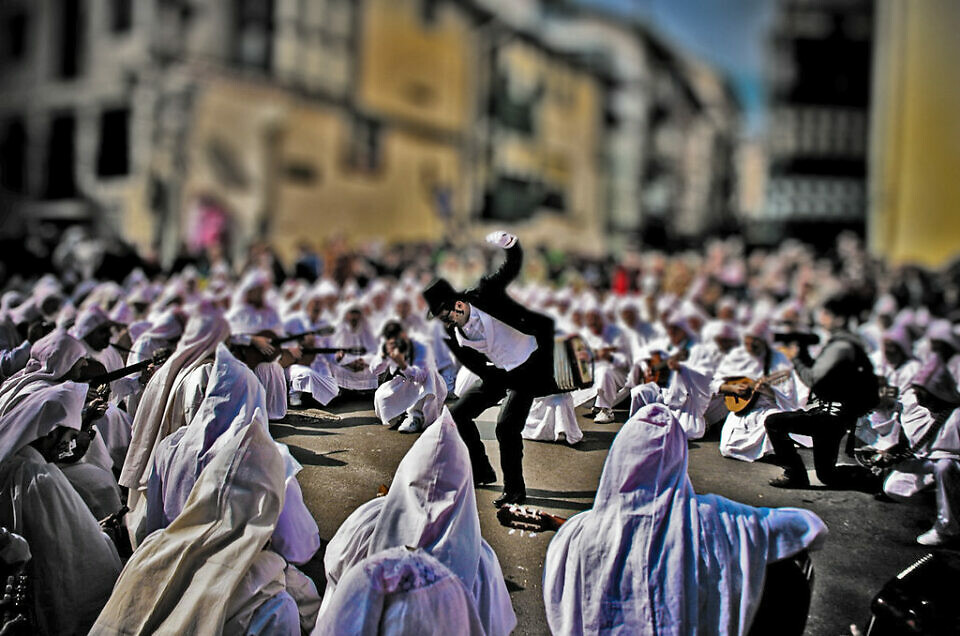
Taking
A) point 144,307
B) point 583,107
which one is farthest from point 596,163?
point 144,307

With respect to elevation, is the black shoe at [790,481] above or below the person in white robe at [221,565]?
above

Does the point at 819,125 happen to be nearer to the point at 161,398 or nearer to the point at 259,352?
the point at 259,352

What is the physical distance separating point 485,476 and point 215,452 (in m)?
1.18

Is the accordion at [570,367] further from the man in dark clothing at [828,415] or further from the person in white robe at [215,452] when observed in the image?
the person in white robe at [215,452]

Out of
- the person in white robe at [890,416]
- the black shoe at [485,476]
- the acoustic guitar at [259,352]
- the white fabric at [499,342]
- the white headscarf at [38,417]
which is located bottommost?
the black shoe at [485,476]

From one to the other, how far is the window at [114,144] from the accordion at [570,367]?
21.0 meters

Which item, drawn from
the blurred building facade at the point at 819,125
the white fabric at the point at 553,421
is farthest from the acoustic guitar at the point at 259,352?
the blurred building facade at the point at 819,125

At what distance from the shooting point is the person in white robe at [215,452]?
3689mm

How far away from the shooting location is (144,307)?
24.0ft

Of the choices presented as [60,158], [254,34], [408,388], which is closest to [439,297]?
[408,388]

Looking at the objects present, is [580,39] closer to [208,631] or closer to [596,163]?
[596,163]

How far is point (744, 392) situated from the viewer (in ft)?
12.8

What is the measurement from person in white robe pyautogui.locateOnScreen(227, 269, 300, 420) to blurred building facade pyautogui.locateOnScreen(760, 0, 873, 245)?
24084 mm

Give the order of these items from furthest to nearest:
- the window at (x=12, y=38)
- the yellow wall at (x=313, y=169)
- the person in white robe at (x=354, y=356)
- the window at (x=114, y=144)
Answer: the window at (x=12, y=38) → the yellow wall at (x=313, y=169) → the window at (x=114, y=144) → the person in white robe at (x=354, y=356)
